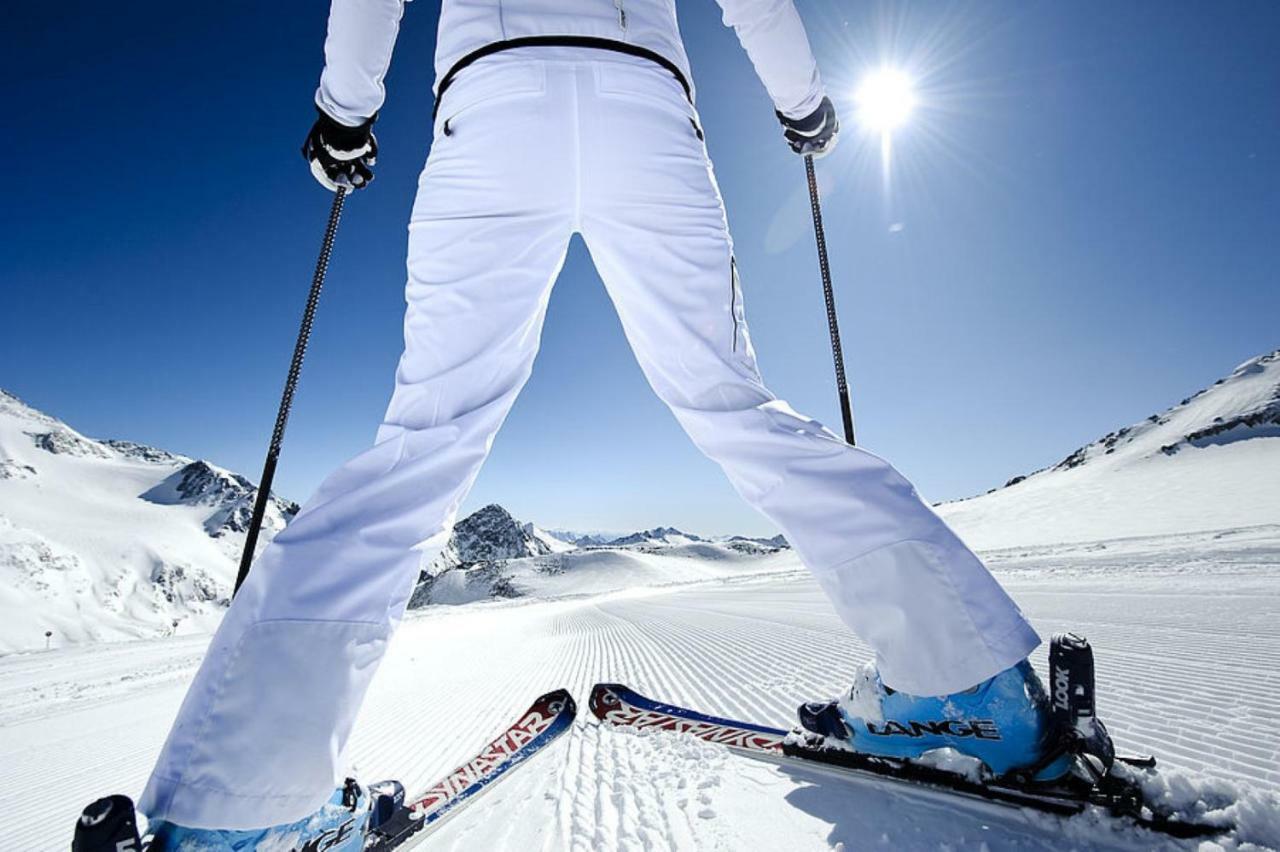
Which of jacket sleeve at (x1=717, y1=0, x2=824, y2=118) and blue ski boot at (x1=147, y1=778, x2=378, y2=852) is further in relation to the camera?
jacket sleeve at (x1=717, y1=0, x2=824, y2=118)

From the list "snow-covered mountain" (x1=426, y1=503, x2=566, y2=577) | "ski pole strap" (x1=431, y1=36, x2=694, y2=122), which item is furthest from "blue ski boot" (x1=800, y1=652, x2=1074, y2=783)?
"snow-covered mountain" (x1=426, y1=503, x2=566, y2=577)

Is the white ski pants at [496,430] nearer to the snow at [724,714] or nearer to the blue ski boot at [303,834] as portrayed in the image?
the blue ski boot at [303,834]

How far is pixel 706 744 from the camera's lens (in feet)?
5.46

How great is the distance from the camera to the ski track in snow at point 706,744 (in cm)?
115

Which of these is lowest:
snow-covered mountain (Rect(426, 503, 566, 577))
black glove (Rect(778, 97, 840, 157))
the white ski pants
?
the white ski pants

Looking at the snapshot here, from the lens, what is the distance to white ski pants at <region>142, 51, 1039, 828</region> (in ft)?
2.72

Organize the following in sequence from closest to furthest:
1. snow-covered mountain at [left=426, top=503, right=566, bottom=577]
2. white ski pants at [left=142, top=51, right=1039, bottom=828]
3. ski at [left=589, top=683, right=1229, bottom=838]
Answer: white ski pants at [left=142, top=51, right=1039, bottom=828]
ski at [left=589, top=683, right=1229, bottom=838]
snow-covered mountain at [left=426, top=503, right=566, bottom=577]

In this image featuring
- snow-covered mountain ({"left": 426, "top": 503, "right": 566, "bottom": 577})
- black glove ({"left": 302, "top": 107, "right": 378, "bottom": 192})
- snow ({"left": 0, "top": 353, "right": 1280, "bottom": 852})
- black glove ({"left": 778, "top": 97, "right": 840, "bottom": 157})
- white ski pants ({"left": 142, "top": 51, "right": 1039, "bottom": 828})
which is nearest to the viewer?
white ski pants ({"left": 142, "top": 51, "right": 1039, "bottom": 828})

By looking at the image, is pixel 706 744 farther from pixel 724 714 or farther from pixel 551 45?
pixel 551 45

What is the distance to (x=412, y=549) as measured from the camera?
101cm

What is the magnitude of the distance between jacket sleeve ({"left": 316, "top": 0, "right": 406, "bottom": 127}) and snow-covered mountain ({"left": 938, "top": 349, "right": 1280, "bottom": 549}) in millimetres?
22513

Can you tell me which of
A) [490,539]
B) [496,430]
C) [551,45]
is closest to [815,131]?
[551,45]

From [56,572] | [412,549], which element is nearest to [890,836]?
[412,549]

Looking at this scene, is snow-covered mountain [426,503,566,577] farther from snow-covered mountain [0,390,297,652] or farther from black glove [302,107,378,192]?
black glove [302,107,378,192]
